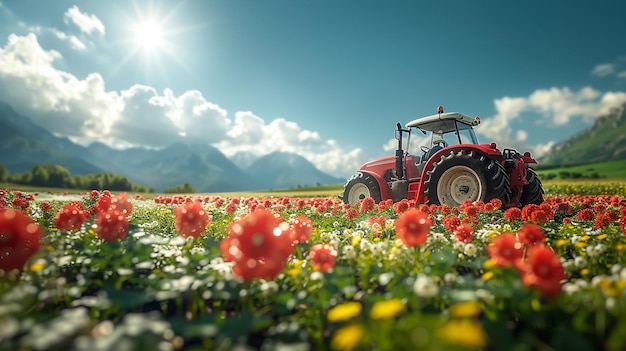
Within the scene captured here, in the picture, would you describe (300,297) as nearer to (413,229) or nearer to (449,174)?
(413,229)

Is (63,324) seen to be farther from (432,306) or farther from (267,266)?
Answer: (432,306)

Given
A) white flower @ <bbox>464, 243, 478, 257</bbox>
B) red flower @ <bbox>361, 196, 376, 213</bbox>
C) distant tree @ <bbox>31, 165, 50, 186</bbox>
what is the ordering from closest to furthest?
white flower @ <bbox>464, 243, 478, 257</bbox>
red flower @ <bbox>361, 196, 376, 213</bbox>
distant tree @ <bbox>31, 165, 50, 186</bbox>

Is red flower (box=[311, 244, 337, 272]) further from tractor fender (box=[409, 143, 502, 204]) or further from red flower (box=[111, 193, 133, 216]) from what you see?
tractor fender (box=[409, 143, 502, 204])

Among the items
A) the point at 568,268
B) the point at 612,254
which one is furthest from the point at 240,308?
the point at 612,254

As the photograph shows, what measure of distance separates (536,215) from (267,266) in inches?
148

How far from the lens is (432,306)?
6.82 feet

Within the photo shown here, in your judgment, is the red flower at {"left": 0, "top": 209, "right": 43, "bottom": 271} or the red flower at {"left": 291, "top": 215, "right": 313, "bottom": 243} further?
the red flower at {"left": 291, "top": 215, "right": 313, "bottom": 243}

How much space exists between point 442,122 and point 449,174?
2.11 meters

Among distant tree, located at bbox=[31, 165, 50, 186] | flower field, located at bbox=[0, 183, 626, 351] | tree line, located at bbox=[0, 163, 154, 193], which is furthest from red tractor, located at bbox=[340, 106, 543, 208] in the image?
distant tree, located at bbox=[31, 165, 50, 186]

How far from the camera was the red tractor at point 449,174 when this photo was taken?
6.14 m

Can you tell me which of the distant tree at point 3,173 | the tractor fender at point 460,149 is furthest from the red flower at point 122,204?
the distant tree at point 3,173

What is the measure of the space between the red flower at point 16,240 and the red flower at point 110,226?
0.42 metres

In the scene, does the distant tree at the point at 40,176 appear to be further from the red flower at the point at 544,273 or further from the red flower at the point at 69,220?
the red flower at the point at 544,273

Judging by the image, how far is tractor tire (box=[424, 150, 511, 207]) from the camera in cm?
603
